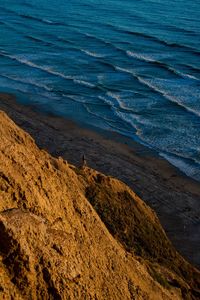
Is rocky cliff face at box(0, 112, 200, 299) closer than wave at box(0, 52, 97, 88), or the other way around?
rocky cliff face at box(0, 112, 200, 299)

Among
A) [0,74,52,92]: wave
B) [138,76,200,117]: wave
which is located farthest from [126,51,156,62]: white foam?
[0,74,52,92]: wave

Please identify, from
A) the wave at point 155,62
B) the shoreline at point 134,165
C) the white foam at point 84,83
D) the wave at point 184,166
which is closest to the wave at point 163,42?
the wave at point 155,62

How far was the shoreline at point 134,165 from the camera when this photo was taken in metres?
15.6

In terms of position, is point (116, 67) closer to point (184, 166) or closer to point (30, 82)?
point (30, 82)

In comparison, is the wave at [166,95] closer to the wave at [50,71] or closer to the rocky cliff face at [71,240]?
the wave at [50,71]

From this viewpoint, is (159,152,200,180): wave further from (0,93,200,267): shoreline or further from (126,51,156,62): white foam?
(126,51,156,62): white foam

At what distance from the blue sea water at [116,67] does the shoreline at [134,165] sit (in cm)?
81

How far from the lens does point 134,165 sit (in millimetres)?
19375

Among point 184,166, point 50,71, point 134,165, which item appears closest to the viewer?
point 134,165

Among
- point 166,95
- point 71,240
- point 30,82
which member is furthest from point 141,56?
point 71,240

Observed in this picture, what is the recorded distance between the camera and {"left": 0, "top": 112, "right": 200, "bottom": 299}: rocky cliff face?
19.3 feet

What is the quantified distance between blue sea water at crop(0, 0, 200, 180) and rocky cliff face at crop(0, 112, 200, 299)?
9.46m

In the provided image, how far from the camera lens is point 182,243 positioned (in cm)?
1462

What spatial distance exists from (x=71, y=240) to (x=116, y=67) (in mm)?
26375
